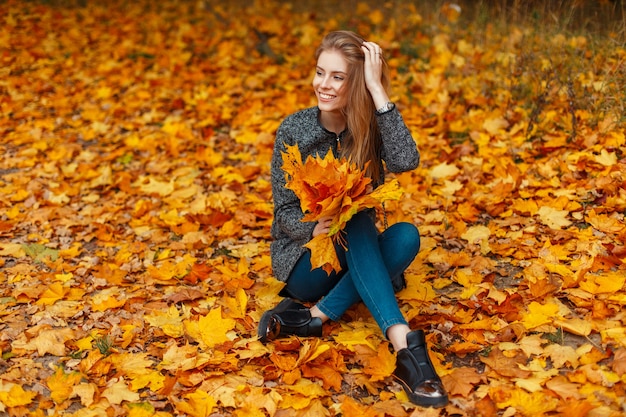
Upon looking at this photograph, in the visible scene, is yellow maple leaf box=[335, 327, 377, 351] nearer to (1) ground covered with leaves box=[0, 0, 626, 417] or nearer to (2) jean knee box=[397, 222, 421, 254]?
(1) ground covered with leaves box=[0, 0, 626, 417]

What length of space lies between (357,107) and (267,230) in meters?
1.23

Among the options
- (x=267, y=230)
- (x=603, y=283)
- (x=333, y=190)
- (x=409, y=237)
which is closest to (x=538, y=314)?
(x=603, y=283)

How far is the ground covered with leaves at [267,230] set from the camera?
93.3 inches

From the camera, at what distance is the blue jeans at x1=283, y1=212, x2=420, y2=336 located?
253 centimetres

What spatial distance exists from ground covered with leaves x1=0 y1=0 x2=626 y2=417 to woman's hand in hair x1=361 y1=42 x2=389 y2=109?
2.90ft

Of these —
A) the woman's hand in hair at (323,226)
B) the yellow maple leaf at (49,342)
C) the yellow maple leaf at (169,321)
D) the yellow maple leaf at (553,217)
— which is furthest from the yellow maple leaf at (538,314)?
the yellow maple leaf at (49,342)

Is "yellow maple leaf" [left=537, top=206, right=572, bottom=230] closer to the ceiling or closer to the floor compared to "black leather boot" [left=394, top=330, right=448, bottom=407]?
closer to the ceiling

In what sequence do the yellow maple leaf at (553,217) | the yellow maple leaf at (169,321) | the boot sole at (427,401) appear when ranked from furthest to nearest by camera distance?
1. the yellow maple leaf at (553,217)
2. the yellow maple leaf at (169,321)
3. the boot sole at (427,401)

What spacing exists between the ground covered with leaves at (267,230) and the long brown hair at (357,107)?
0.67 m

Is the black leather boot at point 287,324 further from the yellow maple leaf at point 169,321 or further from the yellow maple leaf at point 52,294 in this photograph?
the yellow maple leaf at point 52,294

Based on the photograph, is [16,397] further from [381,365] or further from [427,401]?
[427,401]

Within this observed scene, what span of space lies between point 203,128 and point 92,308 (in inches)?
97.8

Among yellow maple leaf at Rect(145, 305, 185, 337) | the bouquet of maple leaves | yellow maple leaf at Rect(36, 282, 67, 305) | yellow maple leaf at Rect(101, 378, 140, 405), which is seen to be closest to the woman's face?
the bouquet of maple leaves

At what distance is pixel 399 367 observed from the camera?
238 cm
